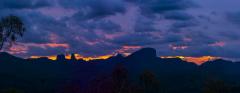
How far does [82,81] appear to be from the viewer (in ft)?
298

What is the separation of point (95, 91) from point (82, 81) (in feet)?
46.0

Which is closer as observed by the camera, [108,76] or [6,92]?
[108,76]

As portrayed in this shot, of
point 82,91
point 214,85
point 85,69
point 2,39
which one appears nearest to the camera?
point 2,39

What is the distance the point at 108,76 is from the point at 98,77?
6.69ft

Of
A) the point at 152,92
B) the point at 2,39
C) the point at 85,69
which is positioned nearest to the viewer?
the point at 2,39

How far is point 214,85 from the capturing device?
4070 inches

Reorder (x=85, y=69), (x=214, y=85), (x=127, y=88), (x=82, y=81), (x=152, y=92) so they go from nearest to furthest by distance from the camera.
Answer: (x=127, y=88) → (x=82, y=81) → (x=214, y=85) → (x=85, y=69) → (x=152, y=92)

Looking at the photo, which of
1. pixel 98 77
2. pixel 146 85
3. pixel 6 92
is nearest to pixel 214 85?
pixel 146 85

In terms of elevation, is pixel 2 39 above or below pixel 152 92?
above

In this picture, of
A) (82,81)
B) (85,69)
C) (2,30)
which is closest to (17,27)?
(2,30)

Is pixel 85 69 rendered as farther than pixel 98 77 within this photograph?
Yes

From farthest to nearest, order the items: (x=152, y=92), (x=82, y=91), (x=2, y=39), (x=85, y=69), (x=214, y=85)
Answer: (x=152, y=92)
(x=85, y=69)
(x=214, y=85)
(x=82, y=91)
(x=2, y=39)

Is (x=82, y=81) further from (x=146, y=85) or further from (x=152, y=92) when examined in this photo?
(x=152, y=92)

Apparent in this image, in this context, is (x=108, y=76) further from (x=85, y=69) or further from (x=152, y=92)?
(x=152, y=92)
